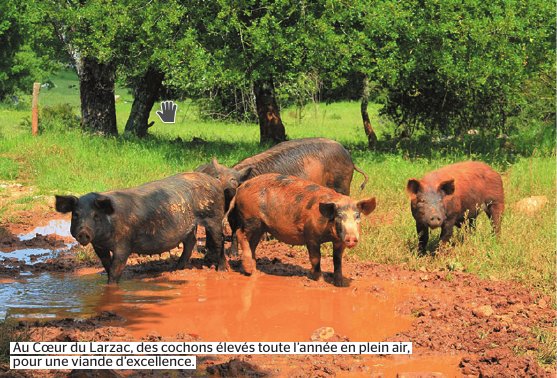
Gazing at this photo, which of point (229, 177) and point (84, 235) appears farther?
point (229, 177)

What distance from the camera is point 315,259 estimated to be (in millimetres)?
9172

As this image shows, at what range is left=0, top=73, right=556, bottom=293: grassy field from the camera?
32.3 ft

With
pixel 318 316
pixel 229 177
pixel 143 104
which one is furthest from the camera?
pixel 143 104

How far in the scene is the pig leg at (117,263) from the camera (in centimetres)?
882

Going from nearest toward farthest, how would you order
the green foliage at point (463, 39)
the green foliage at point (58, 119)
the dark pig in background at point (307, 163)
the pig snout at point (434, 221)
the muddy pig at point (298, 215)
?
1. the muddy pig at point (298, 215)
2. the pig snout at point (434, 221)
3. the dark pig in background at point (307, 163)
4. the green foliage at point (463, 39)
5. the green foliage at point (58, 119)

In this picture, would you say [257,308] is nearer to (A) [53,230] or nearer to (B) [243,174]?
(B) [243,174]

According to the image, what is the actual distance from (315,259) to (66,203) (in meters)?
2.68

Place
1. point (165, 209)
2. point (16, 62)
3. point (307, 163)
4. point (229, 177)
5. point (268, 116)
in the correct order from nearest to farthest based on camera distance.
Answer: point (165, 209), point (229, 177), point (307, 163), point (268, 116), point (16, 62)

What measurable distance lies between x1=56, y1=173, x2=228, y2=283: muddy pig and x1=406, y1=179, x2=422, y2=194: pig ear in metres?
2.16

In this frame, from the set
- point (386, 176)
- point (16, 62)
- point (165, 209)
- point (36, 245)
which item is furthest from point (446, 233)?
point (16, 62)

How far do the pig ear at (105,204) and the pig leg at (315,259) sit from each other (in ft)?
6.99

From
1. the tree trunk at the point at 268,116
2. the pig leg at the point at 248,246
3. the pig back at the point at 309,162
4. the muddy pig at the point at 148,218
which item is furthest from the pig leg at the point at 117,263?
the tree trunk at the point at 268,116
